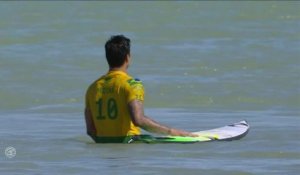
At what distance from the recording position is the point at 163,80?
597 inches

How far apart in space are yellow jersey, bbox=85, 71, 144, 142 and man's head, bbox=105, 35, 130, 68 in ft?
0.34

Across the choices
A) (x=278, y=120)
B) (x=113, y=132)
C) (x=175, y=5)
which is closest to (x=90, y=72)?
(x=278, y=120)

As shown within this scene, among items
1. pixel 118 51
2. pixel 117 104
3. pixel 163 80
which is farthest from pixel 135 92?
pixel 163 80

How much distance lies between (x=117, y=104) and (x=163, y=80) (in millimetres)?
6177

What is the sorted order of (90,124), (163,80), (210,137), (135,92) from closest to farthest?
(135,92)
(90,124)
(210,137)
(163,80)

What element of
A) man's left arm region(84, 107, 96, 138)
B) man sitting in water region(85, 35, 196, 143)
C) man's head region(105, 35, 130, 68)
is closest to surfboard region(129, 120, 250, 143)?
man sitting in water region(85, 35, 196, 143)

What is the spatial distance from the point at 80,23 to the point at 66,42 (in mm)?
2560

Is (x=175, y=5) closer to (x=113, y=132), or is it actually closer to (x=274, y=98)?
Result: (x=274, y=98)

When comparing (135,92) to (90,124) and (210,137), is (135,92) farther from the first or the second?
(210,137)

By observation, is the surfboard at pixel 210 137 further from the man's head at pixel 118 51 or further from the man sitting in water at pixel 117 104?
the man's head at pixel 118 51

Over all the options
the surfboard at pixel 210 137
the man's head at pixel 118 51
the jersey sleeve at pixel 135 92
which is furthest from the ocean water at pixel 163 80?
the man's head at pixel 118 51

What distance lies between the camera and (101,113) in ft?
29.9

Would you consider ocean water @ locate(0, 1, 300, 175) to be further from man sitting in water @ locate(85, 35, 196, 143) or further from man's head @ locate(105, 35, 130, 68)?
man's head @ locate(105, 35, 130, 68)

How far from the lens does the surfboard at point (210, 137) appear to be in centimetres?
924
